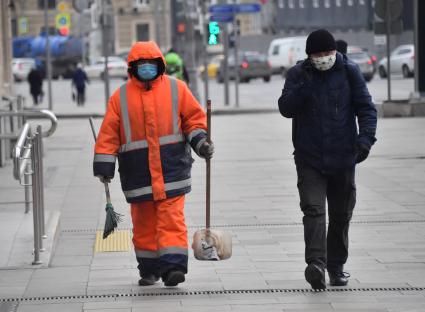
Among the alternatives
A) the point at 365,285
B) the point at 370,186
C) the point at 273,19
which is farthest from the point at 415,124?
the point at 273,19

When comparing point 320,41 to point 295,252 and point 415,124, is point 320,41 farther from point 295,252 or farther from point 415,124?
point 415,124

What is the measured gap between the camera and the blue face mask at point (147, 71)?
8633mm

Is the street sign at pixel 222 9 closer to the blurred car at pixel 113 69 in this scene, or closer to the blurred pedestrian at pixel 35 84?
the blurred pedestrian at pixel 35 84

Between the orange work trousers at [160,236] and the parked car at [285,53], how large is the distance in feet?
175

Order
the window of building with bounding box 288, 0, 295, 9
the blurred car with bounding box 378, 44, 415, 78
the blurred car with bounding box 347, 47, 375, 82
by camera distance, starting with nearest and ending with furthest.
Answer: the blurred car with bounding box 347, 47, 375, 82 → the blurred car with bounding box 378, 44, 415, 78 → the window of building with bounding box 288, 0, 295, 9

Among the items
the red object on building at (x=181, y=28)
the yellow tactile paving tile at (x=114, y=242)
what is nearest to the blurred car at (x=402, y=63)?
the red object on building at (x=181, y=28)

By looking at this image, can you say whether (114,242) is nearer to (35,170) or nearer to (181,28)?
(35,170)

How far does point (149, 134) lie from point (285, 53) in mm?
56124

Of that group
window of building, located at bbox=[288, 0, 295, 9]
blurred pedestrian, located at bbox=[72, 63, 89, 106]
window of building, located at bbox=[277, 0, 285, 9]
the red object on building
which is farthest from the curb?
window of building, located at bbox=[277, 0, 285, 9]

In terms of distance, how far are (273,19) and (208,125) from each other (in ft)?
241

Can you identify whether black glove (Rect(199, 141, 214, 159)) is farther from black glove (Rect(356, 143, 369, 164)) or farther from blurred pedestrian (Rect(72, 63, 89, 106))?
blurred pedestrian (Rect(72, 63, 89, 106))

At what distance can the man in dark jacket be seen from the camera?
27.9 ft

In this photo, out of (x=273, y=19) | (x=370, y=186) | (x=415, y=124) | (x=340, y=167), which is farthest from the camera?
(x=273, y=19)

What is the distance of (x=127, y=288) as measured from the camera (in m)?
8.80
